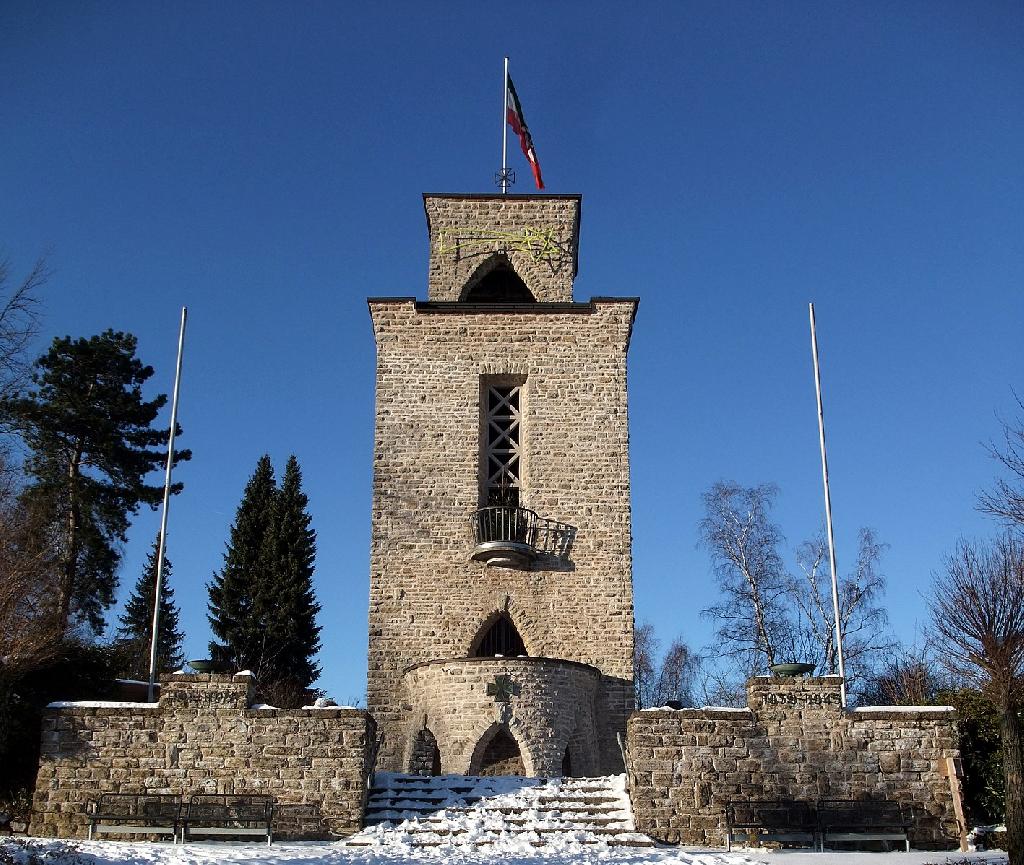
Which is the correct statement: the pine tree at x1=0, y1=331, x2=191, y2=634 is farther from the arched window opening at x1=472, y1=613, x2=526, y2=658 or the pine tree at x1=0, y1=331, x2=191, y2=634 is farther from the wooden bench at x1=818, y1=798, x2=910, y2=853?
the wooden bench at x1=818, y1=798, x2=910, y2=853

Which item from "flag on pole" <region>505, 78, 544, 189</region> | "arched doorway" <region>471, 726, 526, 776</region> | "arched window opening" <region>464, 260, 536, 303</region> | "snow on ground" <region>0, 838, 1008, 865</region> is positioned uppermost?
"flag on pole" <region>505, 78, 544, 189</region>

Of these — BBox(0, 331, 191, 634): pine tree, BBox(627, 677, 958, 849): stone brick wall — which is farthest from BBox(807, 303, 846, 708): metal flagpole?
BBox(0, 331, 191, 634): pine tree

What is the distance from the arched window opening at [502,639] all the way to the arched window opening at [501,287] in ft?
24.5

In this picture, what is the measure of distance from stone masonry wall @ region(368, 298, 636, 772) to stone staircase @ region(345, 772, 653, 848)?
13.3 ft

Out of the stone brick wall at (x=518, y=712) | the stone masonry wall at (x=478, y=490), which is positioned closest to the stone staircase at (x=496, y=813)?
the stone brick wall at (x=518, y=712)

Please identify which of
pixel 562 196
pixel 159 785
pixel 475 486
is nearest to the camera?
pixel 159 785

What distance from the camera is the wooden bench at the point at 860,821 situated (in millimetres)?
13508

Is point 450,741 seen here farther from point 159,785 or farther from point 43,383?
point 43,383

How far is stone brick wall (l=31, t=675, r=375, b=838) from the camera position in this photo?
1416cm

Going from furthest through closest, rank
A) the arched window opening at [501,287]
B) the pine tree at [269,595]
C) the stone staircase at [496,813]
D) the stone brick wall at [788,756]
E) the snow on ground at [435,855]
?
the pine tree at [269,595], the arched window opening at [501,287], the stone brick wall at [788,756], the stone staircase at [496,813], the snow on ground at [435,855]

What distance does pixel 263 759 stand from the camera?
567 inches

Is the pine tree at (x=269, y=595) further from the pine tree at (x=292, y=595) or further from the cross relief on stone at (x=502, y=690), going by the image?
the cross relief on stone at (x=502, y=690)

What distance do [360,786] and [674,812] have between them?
165 inches

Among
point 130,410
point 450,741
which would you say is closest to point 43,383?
point 130,410
